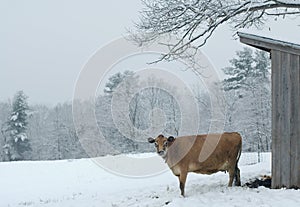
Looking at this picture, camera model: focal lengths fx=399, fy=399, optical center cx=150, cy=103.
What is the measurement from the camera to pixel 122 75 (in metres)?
33.3

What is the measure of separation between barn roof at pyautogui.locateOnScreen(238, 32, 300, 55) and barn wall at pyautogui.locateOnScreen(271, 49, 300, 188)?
0.09 m

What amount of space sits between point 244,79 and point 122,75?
11.5 m

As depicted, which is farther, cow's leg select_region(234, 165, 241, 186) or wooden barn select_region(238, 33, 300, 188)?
cow's leg select_region(234, 165, 241, 186)

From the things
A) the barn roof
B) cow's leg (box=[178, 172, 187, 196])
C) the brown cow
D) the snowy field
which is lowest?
the snowy field

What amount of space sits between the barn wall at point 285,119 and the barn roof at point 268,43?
92 mm

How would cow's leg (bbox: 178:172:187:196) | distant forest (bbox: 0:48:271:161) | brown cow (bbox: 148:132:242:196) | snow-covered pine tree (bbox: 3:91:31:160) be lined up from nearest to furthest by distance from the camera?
cow's leg (bbox: 178:172:187:196)
brown cow (bbox: 148:132:242:196)
distant forest (bbox: 0:48:271:161)
snow-covered pine tree (bbox: 3:91:31:160)

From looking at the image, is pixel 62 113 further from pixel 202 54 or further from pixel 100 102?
pixel 202 54

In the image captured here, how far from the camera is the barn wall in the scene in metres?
7.89

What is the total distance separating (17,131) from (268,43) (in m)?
44.5

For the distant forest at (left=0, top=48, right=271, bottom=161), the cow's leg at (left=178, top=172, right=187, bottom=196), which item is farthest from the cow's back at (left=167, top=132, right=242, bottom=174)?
the distant forest at (left=0, top=48, right=271, bottom=161)

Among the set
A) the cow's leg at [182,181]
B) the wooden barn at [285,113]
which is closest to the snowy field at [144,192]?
the cow's leg at [182,181]

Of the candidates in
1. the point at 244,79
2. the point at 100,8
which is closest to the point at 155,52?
the point at 100,8

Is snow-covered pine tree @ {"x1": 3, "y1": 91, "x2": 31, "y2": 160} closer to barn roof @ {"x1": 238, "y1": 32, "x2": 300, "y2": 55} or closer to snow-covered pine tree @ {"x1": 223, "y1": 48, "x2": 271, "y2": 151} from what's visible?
snow-covered pine tree @ {"x1": 223, "y1": 48, "x2": 271, "y2": 151}

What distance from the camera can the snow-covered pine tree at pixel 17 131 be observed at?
48.4 m
